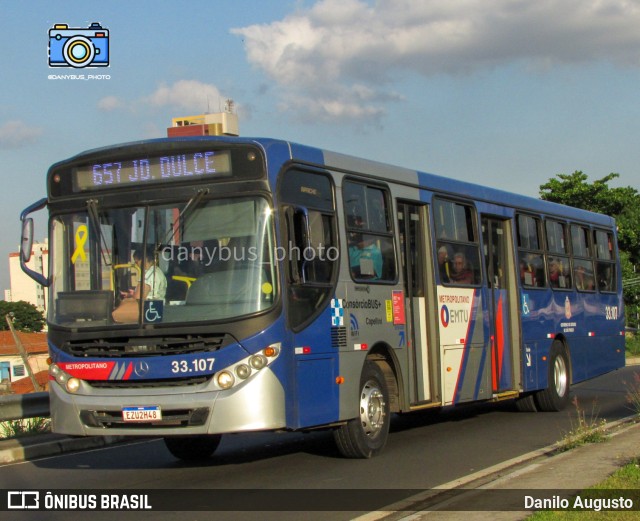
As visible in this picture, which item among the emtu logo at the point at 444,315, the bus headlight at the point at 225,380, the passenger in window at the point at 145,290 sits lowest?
the bus headlight at the point at 225,380

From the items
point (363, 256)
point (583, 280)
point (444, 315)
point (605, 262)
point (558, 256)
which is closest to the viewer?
point (363, 256)

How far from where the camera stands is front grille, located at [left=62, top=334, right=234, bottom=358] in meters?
9.39

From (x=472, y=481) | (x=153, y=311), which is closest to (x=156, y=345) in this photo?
(x=153, y=311)

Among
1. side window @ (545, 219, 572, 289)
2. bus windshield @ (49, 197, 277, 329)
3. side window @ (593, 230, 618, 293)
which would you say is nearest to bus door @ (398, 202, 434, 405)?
bus windshield @ (49, 197, 277, 329)

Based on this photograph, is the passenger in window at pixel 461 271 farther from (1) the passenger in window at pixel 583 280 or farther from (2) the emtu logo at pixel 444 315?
(1) the passenger in window at pixel 583 280

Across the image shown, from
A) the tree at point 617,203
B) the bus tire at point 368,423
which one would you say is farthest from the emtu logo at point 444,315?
the tree at point 617,203

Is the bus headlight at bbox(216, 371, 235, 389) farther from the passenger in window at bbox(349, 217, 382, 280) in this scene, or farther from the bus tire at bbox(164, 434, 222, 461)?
the bus tire at bbox(164, 434, 222, 461)

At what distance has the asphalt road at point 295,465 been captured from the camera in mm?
9289

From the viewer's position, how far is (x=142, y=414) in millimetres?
9445

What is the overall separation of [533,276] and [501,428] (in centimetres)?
302

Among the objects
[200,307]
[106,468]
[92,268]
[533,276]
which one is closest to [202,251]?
[200,307]

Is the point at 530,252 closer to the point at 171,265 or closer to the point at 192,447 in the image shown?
the point at 192,447

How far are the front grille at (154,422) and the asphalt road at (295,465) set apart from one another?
25.4 inches

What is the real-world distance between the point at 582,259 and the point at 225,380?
10809 mm
